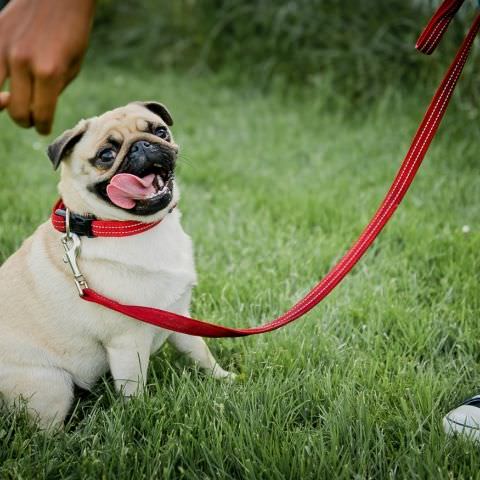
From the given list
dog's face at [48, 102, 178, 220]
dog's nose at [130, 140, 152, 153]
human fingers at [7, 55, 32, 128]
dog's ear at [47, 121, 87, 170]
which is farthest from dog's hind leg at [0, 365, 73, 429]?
human fingers at [7, 55, 32, 128]

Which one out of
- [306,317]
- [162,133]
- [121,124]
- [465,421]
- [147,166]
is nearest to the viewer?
[465,421]

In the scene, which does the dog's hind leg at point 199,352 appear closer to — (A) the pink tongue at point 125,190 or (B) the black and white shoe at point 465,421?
(A) the pink tongue at point 125,190

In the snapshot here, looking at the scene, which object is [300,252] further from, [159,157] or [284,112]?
[284,112]

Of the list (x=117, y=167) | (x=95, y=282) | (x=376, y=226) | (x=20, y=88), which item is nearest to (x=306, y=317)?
(x=376, y=226)

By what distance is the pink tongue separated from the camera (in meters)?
2.06

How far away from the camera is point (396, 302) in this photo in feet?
9.20

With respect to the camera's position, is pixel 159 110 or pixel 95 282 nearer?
pixel 95 282

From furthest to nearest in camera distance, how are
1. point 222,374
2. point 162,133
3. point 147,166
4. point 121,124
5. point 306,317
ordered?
point 306,317, point 222,374, point 162,133, point 121,124, point 147,166

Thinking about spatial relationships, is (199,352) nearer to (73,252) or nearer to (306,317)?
(306,317)

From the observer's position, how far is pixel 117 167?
6.99ft

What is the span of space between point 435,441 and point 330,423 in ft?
1.06

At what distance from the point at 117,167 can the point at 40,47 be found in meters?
1.02

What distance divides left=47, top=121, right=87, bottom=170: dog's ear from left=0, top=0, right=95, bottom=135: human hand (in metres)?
0.97

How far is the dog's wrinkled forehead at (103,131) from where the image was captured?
7.10 feet
